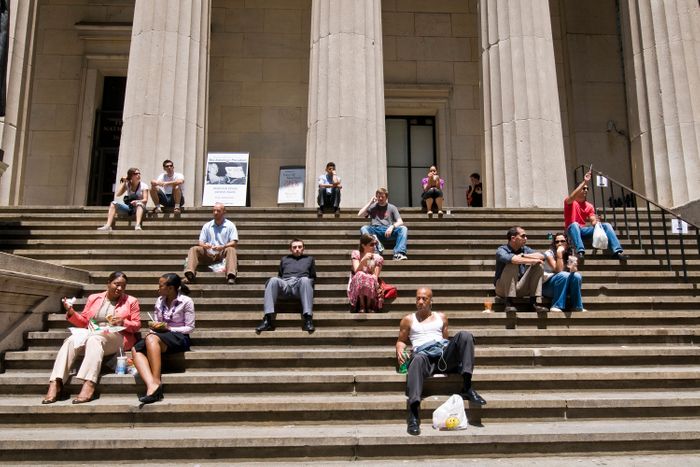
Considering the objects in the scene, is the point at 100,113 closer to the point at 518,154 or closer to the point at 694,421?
the point at 518,154

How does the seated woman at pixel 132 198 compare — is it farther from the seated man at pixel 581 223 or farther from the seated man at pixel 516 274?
the seated man at pixel 581 223

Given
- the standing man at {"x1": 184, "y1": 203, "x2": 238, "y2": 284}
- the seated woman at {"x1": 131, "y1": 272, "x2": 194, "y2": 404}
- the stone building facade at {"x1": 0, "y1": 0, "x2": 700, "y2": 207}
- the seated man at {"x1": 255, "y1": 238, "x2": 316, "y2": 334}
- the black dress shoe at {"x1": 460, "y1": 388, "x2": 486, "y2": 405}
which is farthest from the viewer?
the stone building facade at {"x1": 0, "y1": 0, "x2": 700, "y2": 207}

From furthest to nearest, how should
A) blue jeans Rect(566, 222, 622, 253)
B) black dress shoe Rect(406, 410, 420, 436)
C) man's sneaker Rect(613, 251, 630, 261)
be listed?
blue jeans Rect(566, 222, 622, 253)
man's sneaker Rect(613, 251, 630, 261)
black dress shoe Rect(406, 410, 420, 436)

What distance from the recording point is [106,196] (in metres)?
18.4

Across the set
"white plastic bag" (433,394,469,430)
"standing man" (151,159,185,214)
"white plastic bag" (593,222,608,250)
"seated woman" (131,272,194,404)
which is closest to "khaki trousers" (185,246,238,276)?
"seated woman" (131,272,194,404)

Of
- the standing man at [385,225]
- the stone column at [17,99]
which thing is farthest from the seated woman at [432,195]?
the stone column at [17,99]

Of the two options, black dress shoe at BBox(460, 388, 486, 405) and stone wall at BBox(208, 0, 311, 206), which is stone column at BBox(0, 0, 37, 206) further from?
black dress shoe at BBox(460, 388, 486, 405)

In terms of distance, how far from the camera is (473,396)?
18.2 feet

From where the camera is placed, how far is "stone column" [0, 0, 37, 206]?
45.2 feet

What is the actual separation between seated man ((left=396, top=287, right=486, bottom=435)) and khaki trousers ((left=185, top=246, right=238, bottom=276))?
A: 303 centimetres

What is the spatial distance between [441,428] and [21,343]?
15.2 feet

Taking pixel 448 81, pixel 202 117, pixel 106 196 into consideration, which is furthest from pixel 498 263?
pixel 106 196

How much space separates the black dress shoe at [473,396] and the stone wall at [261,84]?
13525 millimetres

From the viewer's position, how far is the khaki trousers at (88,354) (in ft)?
19.0
